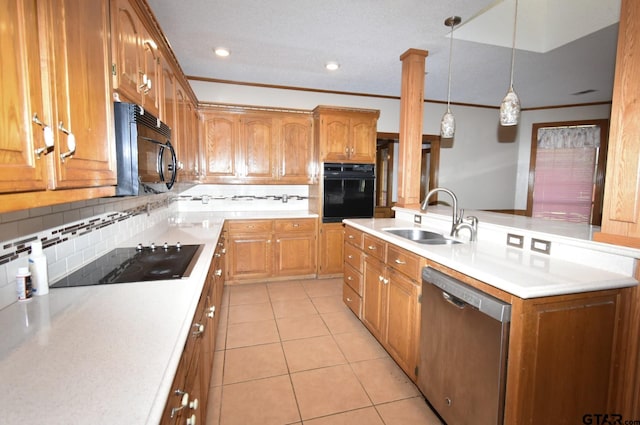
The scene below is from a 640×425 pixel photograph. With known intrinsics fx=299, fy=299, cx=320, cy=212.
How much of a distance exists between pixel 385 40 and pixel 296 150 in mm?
1784

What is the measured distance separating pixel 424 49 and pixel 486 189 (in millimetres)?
3253

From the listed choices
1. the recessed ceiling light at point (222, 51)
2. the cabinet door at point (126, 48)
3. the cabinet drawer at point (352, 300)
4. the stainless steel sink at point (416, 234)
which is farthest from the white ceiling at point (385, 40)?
the cabinet drawer at point (352, 300)

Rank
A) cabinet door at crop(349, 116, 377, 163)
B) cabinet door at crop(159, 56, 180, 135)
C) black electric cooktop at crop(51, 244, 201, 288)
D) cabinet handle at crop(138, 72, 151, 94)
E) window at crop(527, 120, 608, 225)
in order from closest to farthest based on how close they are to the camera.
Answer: black electric cooktop at crop(51, 244, 201, 288) → cabinet handle at crop(138, 72, 151, 94) → cabinet door at crop(159, 56, 180, 135) → cabinet door at crop(349, 116, 377, 163) → window at crop(527, 120, 608, 225)

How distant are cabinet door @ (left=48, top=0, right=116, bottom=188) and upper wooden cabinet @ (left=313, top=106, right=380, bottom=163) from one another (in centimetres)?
291

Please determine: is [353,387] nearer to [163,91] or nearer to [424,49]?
[163,91]

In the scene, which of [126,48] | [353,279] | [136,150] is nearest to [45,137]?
[136,150]

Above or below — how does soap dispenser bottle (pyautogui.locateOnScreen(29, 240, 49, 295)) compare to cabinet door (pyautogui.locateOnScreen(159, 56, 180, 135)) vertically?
below

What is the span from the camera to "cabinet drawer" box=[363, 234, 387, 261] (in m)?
2.29

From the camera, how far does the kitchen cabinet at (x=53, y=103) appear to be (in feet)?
2.07

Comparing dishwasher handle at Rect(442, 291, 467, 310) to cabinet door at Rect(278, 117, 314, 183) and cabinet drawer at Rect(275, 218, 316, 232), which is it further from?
A: cabinet door at Rect(278, 117, 314, 183)

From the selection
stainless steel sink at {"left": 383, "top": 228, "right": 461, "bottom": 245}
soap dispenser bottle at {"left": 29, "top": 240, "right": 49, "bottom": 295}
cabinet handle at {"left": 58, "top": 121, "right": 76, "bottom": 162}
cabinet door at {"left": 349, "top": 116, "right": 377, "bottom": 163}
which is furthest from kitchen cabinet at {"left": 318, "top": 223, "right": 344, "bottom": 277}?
cabinet handle at {"left": 58, "top": 121, "right": 76, "bottom": 162}

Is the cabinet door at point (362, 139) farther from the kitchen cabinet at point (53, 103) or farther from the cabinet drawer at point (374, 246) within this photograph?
the kitchen cabinet at point (53, 103)

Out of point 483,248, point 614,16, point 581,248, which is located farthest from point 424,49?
point 581,248

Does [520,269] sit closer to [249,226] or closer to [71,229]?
[71,229]
